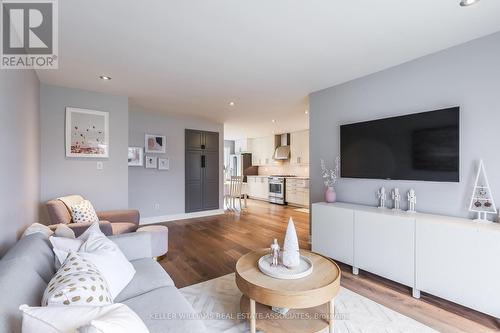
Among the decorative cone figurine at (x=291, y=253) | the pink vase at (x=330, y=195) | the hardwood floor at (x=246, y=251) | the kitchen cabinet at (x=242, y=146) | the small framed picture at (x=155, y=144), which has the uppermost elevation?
the kitchen cabinet at (x=242, y=146)

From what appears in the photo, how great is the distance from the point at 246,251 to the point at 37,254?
2.53 m

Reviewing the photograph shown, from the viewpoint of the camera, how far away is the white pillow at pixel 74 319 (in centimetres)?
77

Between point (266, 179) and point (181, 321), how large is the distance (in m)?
7.43

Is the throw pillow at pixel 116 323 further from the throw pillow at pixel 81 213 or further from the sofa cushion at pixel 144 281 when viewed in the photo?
the throw pillow at pixel 81 213

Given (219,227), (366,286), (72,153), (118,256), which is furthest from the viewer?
(219,227)

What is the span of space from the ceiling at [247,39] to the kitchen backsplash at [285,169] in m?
4.70

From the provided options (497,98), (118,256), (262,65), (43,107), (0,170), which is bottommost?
(118,256)

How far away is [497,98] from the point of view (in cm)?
212

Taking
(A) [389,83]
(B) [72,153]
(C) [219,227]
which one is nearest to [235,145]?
(C) [219,227]

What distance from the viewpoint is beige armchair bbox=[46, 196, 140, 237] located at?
255 cm

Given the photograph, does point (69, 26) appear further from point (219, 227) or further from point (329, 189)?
point (219, 227)

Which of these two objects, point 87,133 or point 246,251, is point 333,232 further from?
point 87,133

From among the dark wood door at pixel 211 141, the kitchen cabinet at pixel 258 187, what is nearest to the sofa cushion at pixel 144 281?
the dark wood door at pixel 211 141

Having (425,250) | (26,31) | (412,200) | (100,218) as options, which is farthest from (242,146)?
(425,250)
